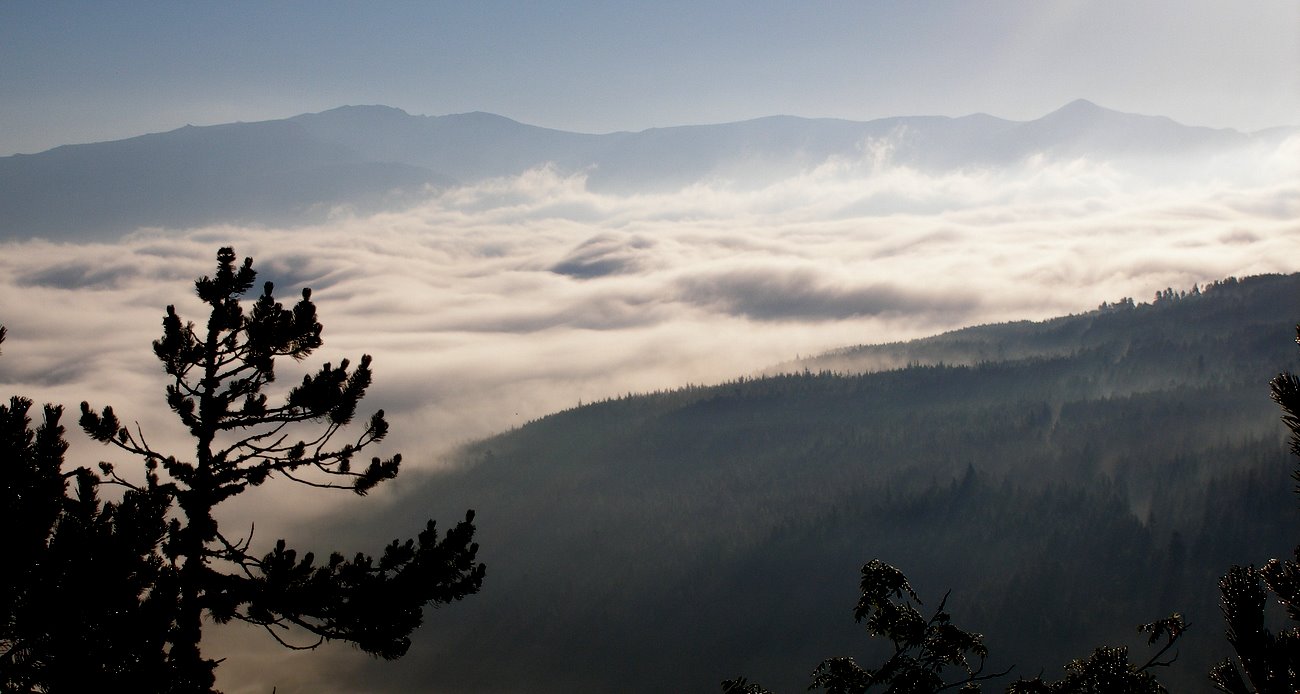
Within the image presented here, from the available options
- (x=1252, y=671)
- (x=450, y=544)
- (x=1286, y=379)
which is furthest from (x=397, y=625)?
(x=1286, y=379)

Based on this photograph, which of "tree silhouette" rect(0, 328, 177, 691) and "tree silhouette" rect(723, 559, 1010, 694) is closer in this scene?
"tree silhouette" rect(0, 328, 177, 691)

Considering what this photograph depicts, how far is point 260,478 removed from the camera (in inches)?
690

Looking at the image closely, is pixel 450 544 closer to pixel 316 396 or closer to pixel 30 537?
pixel 316 396

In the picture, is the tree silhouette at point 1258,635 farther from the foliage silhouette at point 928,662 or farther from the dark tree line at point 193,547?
the dark tree line at point 193,547

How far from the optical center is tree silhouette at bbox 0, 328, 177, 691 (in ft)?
49.4

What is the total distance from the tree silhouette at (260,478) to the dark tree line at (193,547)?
34 mm

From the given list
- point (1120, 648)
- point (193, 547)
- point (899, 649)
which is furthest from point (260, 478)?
point (1120, 648)

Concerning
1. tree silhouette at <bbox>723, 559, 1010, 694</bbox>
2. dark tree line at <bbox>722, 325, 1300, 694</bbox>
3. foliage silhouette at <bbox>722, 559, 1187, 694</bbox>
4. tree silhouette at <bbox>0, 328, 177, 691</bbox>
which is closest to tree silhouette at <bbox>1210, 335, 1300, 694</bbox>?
dark tree line at <bbox>722, 325, 1300, 694</bbox>

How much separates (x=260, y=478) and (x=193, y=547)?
1652mm

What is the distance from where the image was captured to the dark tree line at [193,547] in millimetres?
15359

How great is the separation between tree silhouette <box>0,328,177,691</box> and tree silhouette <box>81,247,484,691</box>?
674mm

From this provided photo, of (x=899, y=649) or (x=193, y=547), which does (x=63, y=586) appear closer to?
(x=193, y=547)

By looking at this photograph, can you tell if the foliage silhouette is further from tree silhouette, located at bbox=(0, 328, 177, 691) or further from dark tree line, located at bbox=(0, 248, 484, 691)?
tree silhouette, located at bbox=(0, 328, 177, 691)

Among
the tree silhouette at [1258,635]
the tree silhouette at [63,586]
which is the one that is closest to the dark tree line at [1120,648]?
the tree silhouette at [1258,635]
